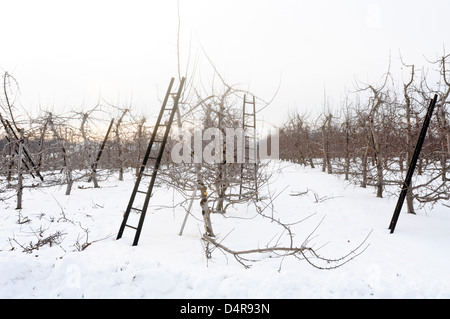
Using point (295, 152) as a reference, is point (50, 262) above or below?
below

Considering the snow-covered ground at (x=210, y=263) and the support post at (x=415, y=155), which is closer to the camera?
the snow-covered ground at (x=210, y=263)

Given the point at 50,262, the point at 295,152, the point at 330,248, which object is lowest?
the point at 330,248

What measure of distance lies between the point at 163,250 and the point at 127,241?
2.85 ft

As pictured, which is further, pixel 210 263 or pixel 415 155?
pixel 415 155

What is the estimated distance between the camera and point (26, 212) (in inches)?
284

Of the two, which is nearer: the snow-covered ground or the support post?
the snow-covered ground

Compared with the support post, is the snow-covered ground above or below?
below

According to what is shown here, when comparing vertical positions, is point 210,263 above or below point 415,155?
below

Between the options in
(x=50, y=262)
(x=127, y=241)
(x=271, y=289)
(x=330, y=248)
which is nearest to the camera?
(x=271, y=289)

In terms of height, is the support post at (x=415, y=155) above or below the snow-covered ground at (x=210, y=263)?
above

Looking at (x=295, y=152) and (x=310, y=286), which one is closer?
(x=310, y=286)

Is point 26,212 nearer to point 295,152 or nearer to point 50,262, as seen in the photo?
point 50,262
